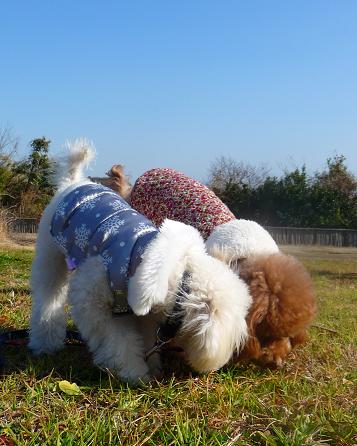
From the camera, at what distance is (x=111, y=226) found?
310 cm

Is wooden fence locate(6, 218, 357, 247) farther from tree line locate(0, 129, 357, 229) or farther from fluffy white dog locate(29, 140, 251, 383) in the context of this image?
fluffy white dog locate(29, 140, 251, 383)

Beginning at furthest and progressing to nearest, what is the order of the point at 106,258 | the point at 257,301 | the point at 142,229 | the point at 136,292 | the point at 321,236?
the point at 321,236, the point at 142,229, the point at 106,258, the point at 257,301, the point at 136,292

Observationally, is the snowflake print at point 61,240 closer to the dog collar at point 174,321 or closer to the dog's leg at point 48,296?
the dog's leg at point 48,296

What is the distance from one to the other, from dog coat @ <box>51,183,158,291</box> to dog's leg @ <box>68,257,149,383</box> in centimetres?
9

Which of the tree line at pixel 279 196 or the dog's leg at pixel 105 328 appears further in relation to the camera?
the tree line at pixel 279 196

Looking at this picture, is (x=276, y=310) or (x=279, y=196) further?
(x=279, y=196)

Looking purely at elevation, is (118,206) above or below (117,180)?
below

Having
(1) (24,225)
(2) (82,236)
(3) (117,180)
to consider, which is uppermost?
(3) (117,180)

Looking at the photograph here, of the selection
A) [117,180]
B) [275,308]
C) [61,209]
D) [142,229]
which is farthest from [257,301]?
[117,180]

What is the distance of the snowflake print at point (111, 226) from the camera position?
3.05 meters

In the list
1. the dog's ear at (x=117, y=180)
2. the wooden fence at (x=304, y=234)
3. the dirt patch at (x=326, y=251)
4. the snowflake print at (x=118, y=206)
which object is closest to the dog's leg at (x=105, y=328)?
the snowflake print at (x=118, y=206)

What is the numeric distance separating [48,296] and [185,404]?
1440 millimetres

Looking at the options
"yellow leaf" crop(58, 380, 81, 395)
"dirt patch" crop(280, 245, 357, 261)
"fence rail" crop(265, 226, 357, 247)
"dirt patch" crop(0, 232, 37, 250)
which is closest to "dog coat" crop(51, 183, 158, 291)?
"yellow leaf" crop(58, 380, 81, 395)

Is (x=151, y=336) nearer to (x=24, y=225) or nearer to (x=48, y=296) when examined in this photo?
(x=48, y=296)
